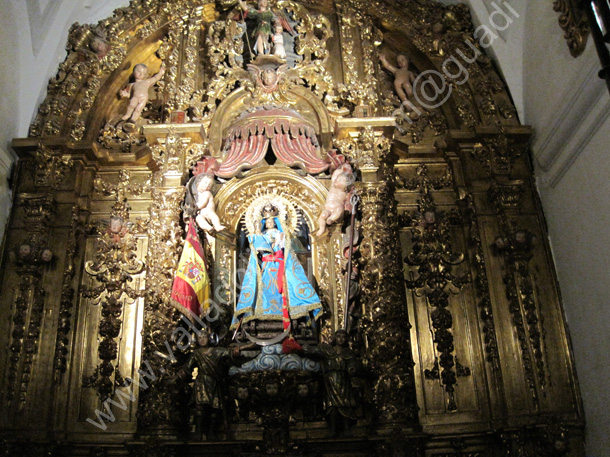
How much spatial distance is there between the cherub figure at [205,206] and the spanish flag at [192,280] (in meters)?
0.20

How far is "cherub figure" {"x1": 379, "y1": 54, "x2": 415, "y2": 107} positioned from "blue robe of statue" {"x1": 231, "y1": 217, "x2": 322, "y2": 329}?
9.67 ft

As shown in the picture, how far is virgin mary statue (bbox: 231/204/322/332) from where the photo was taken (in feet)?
23.3

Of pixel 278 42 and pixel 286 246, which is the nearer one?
pixel 286 246

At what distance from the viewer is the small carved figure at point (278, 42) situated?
8.79m

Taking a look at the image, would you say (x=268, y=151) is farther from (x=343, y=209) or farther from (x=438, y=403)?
(x=438, y=403)

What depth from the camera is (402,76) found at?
8.90 meters

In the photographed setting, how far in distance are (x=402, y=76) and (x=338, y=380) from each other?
461cm

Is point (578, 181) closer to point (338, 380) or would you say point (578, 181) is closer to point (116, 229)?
point (338, 380)

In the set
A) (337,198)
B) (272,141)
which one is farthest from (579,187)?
(272,141)

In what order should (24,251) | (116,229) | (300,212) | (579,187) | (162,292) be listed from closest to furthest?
(579,187) → (162,292) → (24,251) → (116,229) → (300,212)

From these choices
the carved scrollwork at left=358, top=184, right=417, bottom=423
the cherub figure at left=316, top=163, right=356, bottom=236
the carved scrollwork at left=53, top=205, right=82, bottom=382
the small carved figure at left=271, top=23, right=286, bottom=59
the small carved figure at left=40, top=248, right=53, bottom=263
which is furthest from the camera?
the small carved figure at left=271, top=23, right=286, bottom=59

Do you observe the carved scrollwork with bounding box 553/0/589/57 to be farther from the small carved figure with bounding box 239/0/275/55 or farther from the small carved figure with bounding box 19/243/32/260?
the small carved figure with bounding box 19/243/32/260

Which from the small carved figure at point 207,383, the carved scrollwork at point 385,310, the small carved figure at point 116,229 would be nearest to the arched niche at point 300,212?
the carved scrollwork at point 385,310

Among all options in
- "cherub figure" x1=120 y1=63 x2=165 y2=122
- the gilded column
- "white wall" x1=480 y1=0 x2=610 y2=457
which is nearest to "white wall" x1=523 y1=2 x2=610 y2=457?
"white wall" x1=480 y1=0 x2=610 y2=457
